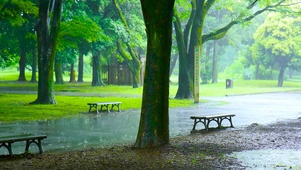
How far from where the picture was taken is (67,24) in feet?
85.4

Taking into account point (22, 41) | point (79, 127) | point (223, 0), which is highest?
point (223, 0)

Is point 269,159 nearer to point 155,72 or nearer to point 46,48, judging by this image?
point 155,72

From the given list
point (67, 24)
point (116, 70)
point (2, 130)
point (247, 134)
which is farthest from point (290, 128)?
point (116, 70)

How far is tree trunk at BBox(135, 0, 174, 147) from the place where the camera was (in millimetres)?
10258

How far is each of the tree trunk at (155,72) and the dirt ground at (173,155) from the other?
1.34 feet

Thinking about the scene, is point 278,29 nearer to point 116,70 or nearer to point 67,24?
point 116,70

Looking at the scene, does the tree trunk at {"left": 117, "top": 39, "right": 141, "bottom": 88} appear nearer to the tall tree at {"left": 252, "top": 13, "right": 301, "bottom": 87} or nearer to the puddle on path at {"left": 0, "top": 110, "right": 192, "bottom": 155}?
the tall tree at {"left": 252, "top": 13, "right": 301, "bottom": 87}

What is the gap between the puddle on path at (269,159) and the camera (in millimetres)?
8352

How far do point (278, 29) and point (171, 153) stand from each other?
1994 inches

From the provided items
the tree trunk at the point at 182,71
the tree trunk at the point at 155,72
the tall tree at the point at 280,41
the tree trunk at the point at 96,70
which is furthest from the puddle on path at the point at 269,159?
the tall tree at the point at 280,41

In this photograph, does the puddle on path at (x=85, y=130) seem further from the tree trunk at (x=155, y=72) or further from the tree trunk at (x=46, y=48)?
the tree trunk at (x=46, y=48)

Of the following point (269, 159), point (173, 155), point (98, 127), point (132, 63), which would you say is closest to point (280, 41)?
point (132, 63)

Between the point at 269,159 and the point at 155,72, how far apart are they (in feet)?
10.3

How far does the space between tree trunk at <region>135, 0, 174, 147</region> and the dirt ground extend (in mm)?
409
